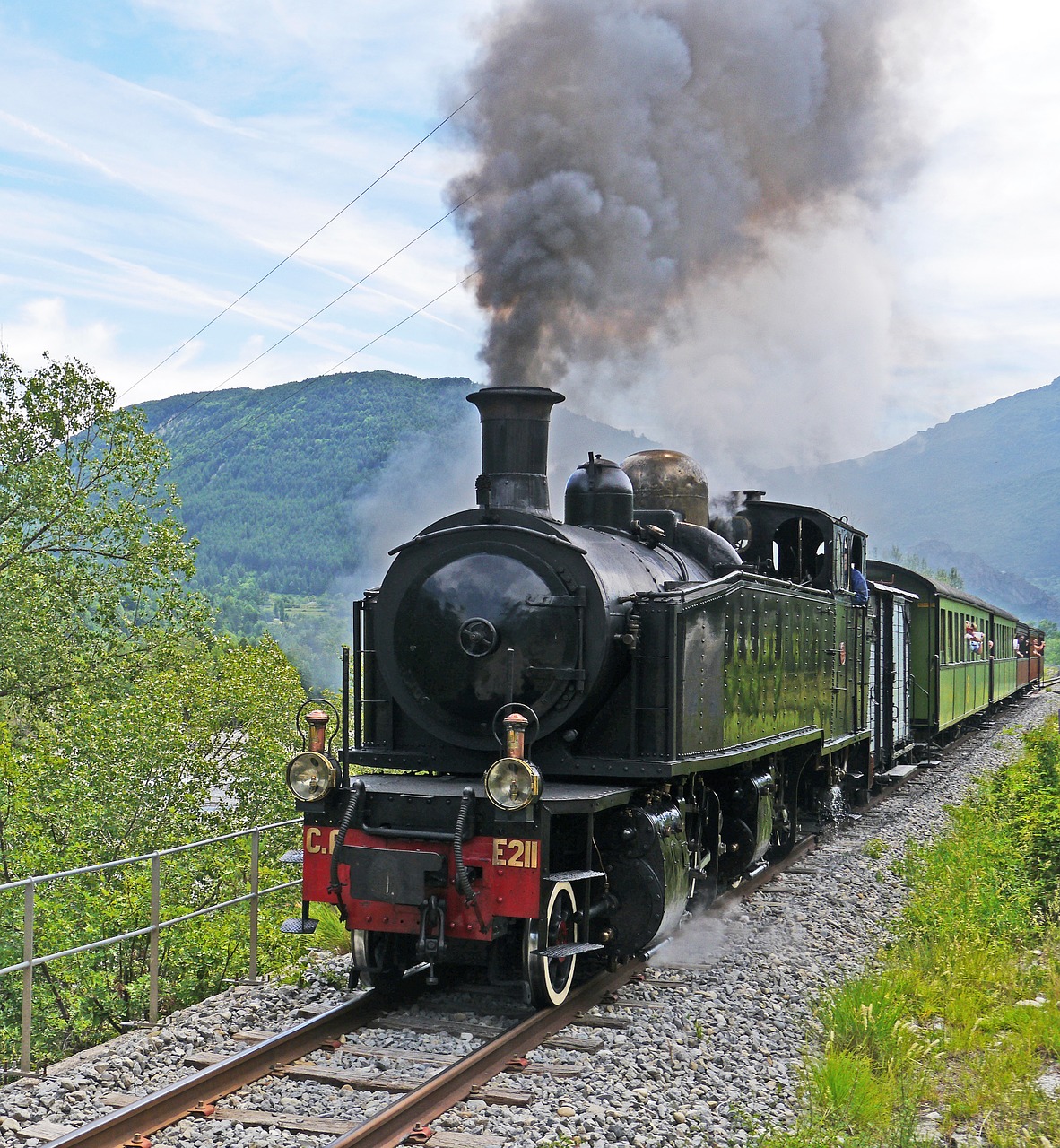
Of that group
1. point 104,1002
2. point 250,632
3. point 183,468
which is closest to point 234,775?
point 104,1002

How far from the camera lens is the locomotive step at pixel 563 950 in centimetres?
622

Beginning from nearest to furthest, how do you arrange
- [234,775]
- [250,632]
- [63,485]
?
1. [234,775]
2. [63,485]
3. [250,632]

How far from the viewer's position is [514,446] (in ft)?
25.0

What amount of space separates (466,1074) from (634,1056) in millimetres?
878

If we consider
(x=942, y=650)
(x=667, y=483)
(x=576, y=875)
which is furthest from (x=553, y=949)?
(x=942, y=650)

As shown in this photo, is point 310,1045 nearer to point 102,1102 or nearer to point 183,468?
point 102,1102

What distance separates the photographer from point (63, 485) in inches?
845

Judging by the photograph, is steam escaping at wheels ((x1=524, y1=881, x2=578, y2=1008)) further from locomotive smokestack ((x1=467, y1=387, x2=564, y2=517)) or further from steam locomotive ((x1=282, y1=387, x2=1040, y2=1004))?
locomotive smokestack ((x1=467, y1=387, x2=564, y2=517))

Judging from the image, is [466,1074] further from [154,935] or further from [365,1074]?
[154,935]

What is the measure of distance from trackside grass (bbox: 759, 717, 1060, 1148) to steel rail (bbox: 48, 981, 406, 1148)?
7.65 ft

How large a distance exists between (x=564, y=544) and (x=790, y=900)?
4047mm

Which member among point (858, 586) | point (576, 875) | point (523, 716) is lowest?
point (576, 875)

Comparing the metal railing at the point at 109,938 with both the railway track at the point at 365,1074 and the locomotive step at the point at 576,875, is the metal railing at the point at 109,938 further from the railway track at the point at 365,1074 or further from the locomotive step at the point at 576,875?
the locomotive step at the point at 576,875

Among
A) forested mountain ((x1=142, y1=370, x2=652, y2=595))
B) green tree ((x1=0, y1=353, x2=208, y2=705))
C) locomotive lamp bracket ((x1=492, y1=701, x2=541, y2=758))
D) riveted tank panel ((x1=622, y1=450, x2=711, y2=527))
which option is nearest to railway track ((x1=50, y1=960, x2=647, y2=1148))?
locomotive lamp bracket ((x1=492, y1=701, x2=541, y2=758))
